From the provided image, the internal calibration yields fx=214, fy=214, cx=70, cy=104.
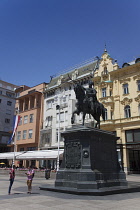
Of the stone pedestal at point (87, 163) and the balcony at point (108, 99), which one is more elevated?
the balcony at point (108, 99)

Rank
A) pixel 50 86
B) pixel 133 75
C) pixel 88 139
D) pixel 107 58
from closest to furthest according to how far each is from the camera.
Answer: pixel 88 139 < pixel 133 75 < pixel 107 58 < pixel 50 86

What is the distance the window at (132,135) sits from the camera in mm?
34122

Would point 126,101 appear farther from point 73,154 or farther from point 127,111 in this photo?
point 73,154

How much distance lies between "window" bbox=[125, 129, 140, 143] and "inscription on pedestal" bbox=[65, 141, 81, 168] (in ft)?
76.2

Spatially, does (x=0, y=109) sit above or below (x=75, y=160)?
above

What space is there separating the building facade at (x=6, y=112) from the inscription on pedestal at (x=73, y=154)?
176ft

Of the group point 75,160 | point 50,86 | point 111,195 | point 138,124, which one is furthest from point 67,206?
point 50,86

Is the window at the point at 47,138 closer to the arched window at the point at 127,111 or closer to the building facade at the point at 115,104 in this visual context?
the building facade at the point at 115,104

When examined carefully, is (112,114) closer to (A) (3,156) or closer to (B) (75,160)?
(A) (3,156)

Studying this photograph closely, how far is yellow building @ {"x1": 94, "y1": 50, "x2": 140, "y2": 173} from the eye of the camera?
34.8 meters

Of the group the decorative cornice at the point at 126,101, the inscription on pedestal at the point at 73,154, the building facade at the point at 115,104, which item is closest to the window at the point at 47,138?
the building facade at the point at 115,104

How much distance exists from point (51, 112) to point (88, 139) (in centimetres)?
3766

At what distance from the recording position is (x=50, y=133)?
156 ft

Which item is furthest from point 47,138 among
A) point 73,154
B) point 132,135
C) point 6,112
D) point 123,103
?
point 73,154
